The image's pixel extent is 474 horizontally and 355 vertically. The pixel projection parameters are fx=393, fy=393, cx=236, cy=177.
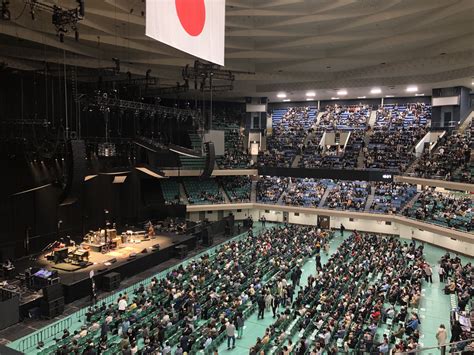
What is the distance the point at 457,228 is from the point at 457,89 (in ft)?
42.0

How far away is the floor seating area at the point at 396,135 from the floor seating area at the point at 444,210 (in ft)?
9.61

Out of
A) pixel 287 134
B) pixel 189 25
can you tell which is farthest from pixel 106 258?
pixel 287 134

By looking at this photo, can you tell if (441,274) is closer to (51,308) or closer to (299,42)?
(299,42)

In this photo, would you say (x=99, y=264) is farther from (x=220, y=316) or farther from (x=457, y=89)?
(x=457, y=89)

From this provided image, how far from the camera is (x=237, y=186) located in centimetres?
3725

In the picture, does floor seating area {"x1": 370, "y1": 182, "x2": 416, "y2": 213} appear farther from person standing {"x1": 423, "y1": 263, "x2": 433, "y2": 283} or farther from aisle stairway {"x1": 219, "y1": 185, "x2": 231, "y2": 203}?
aisle stairway {"x1": 219, "y1": 185, "x2": 231, "y2": 203}

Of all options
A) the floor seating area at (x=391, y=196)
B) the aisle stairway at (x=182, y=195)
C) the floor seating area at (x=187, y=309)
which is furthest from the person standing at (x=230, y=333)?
the aisle stairway at (x=182, y=195)

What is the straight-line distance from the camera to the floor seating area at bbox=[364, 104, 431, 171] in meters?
32.3

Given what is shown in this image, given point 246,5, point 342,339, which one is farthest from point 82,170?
point 246,5

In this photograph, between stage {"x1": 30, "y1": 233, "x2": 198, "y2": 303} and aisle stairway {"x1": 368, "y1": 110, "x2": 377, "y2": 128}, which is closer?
stage {"x1": 30, "y1": 233, "x2": 198, "y2": 303}

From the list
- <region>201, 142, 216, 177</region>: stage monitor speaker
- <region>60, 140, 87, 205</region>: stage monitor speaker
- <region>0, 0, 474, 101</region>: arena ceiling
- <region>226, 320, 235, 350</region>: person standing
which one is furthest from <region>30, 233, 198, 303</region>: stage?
<region>0, 0, 474, 101</region>: arena ceiling

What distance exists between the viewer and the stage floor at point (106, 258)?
722 inches

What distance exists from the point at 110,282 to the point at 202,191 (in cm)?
1798

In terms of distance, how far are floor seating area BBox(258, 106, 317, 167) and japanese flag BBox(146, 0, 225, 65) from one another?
30.0m
